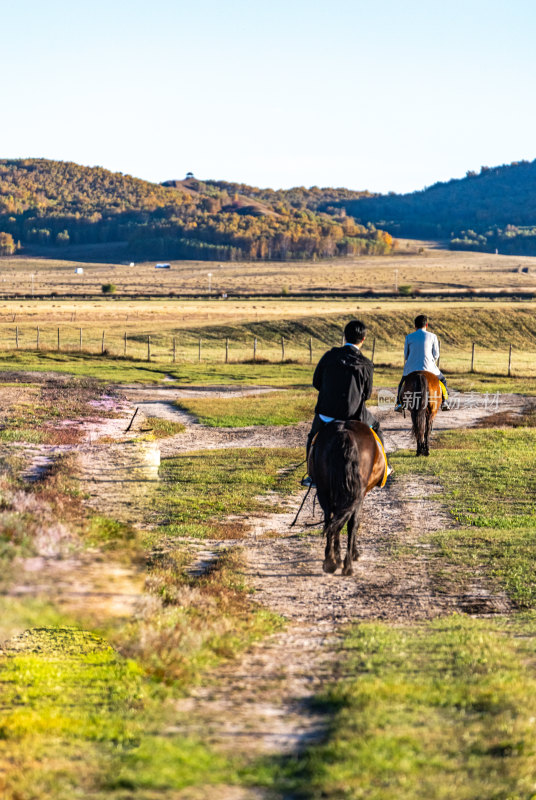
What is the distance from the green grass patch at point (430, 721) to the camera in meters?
5.74

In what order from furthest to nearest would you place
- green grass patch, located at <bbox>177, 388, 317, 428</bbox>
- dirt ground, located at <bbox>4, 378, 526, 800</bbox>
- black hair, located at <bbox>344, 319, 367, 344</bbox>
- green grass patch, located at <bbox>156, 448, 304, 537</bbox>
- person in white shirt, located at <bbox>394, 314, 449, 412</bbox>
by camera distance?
green grass patch, located at <bbox>177, 388, 317, 428</bbox>
person in white shirt, located at <bbox>394, 314, 449, 412</bbox>
green grass patch, located at <bbox>156, 448, 304, 537</bbox>
black hair, located at <bbox>344, 319, 367, 344</bbox>
dirt ground, located at <bbox>4, 378, 526, 800</bbox>

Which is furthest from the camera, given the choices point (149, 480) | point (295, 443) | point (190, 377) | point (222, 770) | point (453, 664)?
point (190, 377)

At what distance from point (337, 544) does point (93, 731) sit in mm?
5680

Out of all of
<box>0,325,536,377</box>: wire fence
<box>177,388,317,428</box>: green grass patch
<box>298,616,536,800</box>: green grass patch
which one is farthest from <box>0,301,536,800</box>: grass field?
<box>0,325,536,377</box>: wire fence

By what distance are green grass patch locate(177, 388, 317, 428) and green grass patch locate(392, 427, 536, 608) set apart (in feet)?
19.8

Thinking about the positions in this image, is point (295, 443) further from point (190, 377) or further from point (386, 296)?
point (386, 296)

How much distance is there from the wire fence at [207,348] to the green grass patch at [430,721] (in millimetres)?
45300

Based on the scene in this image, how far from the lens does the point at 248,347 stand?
68.9 meters

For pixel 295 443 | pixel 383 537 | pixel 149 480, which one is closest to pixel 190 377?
pixel 295 443

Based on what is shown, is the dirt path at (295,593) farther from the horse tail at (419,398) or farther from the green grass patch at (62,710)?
the horse tail at (419,398)

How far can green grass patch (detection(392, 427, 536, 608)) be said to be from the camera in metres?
12.6

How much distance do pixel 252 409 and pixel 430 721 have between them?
85.5 ft

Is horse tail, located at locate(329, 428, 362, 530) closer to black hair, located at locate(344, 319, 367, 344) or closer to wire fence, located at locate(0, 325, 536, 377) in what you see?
black hair, located at locate(344, 319, 367, 344)

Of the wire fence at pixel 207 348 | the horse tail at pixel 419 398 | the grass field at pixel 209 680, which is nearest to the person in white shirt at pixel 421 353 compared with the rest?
the horse tail at pixel 419 398
